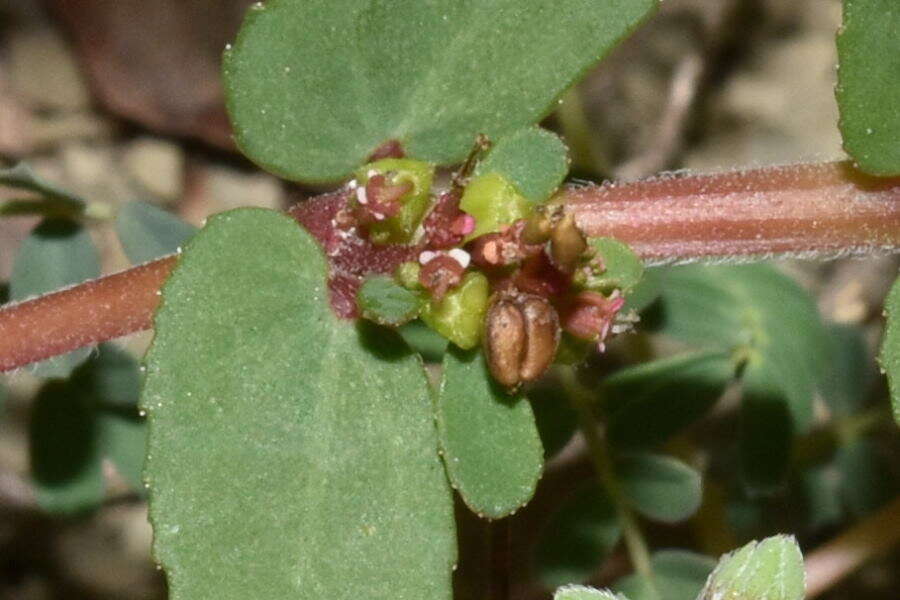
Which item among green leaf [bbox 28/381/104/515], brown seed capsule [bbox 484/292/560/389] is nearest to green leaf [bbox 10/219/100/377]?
green leaf [bbox 28/381/104/515]

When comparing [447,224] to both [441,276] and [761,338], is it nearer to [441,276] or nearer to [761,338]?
[441,276]

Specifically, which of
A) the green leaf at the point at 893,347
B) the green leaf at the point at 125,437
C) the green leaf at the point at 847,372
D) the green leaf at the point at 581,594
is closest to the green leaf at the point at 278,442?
the green leaf at the point at 581,594

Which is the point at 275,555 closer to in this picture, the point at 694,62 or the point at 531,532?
the point at 531,532

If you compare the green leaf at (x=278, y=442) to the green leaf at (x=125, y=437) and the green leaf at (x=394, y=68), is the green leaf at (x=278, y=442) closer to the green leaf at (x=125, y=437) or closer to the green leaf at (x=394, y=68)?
the green leaf at (x=394, y=68)

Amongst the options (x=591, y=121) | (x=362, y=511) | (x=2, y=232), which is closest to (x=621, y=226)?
(x=362, y=511)

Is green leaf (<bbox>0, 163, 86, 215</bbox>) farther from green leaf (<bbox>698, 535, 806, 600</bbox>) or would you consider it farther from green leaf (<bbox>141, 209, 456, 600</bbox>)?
green leaf (<bbox>698, 535, 806, 600</bbox>)

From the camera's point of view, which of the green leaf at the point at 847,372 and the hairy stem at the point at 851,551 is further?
the green leaf at the point at 847,372
